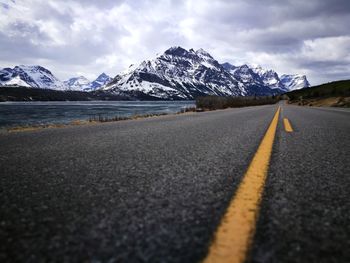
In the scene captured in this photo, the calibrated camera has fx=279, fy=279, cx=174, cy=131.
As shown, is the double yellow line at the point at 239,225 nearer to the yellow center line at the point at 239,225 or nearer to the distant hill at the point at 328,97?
the yellow center line at the point at 239,225

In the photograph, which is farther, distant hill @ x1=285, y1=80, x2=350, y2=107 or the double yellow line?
distant hill @ x1=285, y1=80, x2=350, y2=107

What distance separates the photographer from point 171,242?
47.0 inches

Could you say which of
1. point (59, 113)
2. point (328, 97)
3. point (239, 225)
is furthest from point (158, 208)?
point (328, 97)

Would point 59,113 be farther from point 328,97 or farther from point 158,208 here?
point 328,97

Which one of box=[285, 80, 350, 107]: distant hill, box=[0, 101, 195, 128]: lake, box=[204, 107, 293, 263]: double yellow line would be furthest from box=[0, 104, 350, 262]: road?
box=[285, 80, 350, 107]: distant hill

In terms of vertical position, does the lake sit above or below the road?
below

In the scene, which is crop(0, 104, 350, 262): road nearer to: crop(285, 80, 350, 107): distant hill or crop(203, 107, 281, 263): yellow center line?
crop(203, 107, 281, 263): yellow center line

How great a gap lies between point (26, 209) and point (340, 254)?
5.25 ft

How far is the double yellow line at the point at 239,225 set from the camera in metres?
1.09

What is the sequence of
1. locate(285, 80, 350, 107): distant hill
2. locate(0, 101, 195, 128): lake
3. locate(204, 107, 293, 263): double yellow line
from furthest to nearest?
locate(285, 80, 350, 107): distant hill < locate(0, 101, 195, 128): lake < locate(204, 107, 293, 263): double yellow line

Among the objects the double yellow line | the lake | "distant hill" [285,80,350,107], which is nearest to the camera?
the double yellow line

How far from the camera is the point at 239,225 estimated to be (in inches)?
52.6

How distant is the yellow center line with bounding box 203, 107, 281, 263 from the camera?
1.09m

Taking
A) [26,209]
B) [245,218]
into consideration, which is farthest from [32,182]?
→ [245,218]
